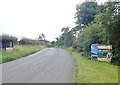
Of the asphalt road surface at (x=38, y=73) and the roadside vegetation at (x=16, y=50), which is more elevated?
the roadside vegetation at (x=16, y=50)

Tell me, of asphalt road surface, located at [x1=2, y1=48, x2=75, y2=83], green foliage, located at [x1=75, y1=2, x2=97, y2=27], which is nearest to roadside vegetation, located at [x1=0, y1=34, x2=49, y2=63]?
asphalt road surface, located at [x1=2, y1=48, x2=75, y2=83]

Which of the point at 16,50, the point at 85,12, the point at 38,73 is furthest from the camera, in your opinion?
the point at 85,12

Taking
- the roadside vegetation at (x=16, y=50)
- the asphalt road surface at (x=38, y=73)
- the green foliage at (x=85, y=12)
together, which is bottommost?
the asphalt road surface at (x=38, y=73)

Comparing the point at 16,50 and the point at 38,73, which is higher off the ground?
the point at 16,50

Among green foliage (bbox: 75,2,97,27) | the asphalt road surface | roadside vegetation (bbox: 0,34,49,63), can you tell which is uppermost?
green foliage (bbox: 75,2,97,27)

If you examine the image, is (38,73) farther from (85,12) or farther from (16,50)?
(85,12)

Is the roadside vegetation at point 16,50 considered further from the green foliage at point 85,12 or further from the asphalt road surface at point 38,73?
the green foliage at point 85,12

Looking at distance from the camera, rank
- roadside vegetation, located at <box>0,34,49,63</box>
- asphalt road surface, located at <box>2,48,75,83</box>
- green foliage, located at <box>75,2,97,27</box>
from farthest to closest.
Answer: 1. green foliage, located at <box>75,2,97,27</box>
2. roadside vegetation, located at <box>0,34,49,63</box>
3. asphalt road surface, located at <box>2,48,75,83</box>

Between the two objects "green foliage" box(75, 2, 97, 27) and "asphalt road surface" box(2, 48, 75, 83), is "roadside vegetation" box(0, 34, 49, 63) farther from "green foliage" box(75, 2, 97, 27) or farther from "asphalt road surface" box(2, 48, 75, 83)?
"green foliage" box(75, 2, 97, 27)

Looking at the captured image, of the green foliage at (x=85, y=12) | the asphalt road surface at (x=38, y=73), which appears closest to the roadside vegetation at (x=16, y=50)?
the asphalt road surface at (x=38, y=73)

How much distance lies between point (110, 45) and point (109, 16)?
3560mm

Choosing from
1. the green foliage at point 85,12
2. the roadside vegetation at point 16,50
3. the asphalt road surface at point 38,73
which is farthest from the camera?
the green foliage at point 85,12

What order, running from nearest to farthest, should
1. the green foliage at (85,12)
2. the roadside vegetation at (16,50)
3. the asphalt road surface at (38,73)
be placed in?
1. the asphalt road surface at (38,73)
2. the roadside vegetation at (16,50)
3. the green foliage at (85,12)

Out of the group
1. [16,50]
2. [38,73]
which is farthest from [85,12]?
[38,73]
